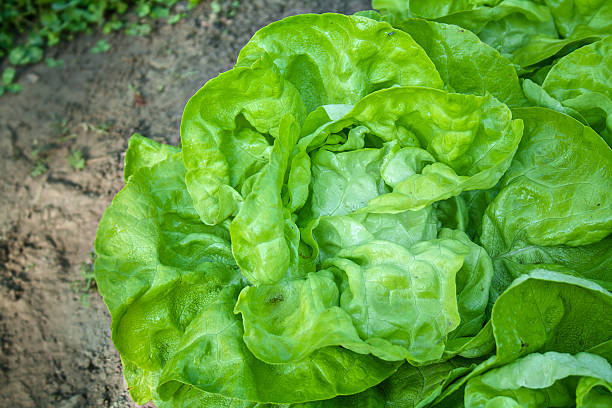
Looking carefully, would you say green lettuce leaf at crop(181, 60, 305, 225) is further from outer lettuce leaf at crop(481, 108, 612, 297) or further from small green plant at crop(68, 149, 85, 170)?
small green plant at crop(68, 149, 85, 170)

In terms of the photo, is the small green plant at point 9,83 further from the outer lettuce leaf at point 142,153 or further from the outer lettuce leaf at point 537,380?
the outer lettuce leaf at point 537,380

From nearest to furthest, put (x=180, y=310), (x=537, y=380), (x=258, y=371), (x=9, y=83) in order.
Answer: (x=537, y=380)
(x=258, y=371)
(x=180, y=310)
(x=9, y=83)

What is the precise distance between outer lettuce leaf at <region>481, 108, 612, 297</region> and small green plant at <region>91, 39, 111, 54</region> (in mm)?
3677

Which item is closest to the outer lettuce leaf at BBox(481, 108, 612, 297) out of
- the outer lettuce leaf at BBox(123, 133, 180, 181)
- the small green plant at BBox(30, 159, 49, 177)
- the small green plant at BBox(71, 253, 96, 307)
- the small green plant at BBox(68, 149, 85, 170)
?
the outer lettuce leaf at BBox(123, 133, 180, 181)

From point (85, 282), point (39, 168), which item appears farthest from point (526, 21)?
point (39, 168)

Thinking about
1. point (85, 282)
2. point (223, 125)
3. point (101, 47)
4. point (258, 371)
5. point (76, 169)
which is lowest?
point (85, 282)

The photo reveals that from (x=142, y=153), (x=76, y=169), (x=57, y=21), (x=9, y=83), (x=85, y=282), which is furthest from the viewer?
(x=57, y=21)

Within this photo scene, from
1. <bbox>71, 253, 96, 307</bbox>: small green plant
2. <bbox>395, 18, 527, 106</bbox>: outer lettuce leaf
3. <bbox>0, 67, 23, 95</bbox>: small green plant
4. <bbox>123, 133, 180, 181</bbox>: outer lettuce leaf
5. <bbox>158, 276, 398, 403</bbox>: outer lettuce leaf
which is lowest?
<bbox>71, 253, 96, 307</bbox>: small green plant

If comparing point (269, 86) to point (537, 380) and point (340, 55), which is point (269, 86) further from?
point (537, 380)

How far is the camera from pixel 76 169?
13.3ft

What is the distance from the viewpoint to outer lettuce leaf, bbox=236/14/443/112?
7.34 ft

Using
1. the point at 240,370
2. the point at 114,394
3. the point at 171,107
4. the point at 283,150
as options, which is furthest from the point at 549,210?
the point at 171,107

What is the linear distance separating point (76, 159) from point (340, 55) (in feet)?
8.47

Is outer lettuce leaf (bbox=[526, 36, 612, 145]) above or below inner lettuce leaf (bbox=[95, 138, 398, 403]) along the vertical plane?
above
